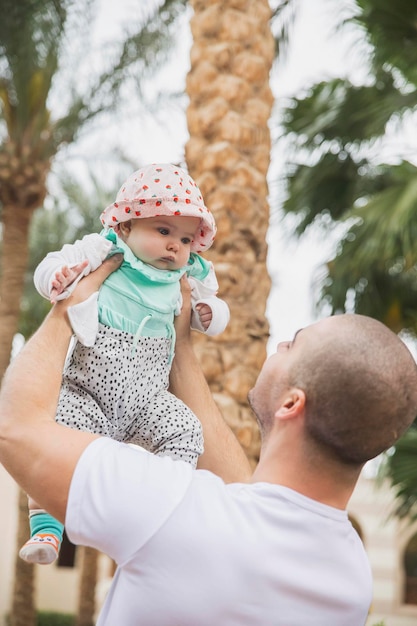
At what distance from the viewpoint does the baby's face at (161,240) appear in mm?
2266

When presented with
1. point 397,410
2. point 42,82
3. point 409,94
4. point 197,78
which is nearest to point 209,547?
point 397,410

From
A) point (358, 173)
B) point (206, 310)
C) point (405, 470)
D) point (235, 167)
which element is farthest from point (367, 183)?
point (206, 310)

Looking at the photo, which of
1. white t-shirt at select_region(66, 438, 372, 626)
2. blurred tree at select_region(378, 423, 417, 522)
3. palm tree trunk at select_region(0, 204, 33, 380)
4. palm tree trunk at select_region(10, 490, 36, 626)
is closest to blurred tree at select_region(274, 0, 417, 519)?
blurred tree at select_region(378, 423, 417, 522)

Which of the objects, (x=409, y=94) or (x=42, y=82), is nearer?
(x=409, y=94)

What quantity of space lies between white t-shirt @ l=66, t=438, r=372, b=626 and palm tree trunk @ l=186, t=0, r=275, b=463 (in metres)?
2.34

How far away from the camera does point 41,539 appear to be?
217 cm

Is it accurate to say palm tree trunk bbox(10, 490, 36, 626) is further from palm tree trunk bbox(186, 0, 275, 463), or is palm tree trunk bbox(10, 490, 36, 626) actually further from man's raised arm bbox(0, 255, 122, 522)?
man's raised arm bbox(0, 255, 122, 522)

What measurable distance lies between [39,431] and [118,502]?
227 mm

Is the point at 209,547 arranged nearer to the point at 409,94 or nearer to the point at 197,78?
the point at 197,78

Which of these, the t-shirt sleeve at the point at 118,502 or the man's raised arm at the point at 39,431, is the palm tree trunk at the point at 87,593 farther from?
the t-shirt sleeve at the point at 118,502

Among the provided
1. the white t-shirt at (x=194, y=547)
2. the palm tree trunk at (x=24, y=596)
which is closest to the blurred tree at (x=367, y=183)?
the palm tree trunk at (x=24, y=596)

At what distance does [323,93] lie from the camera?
11.6 metres

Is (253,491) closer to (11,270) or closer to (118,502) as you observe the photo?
(118,502)

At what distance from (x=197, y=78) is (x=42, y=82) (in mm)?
6581
